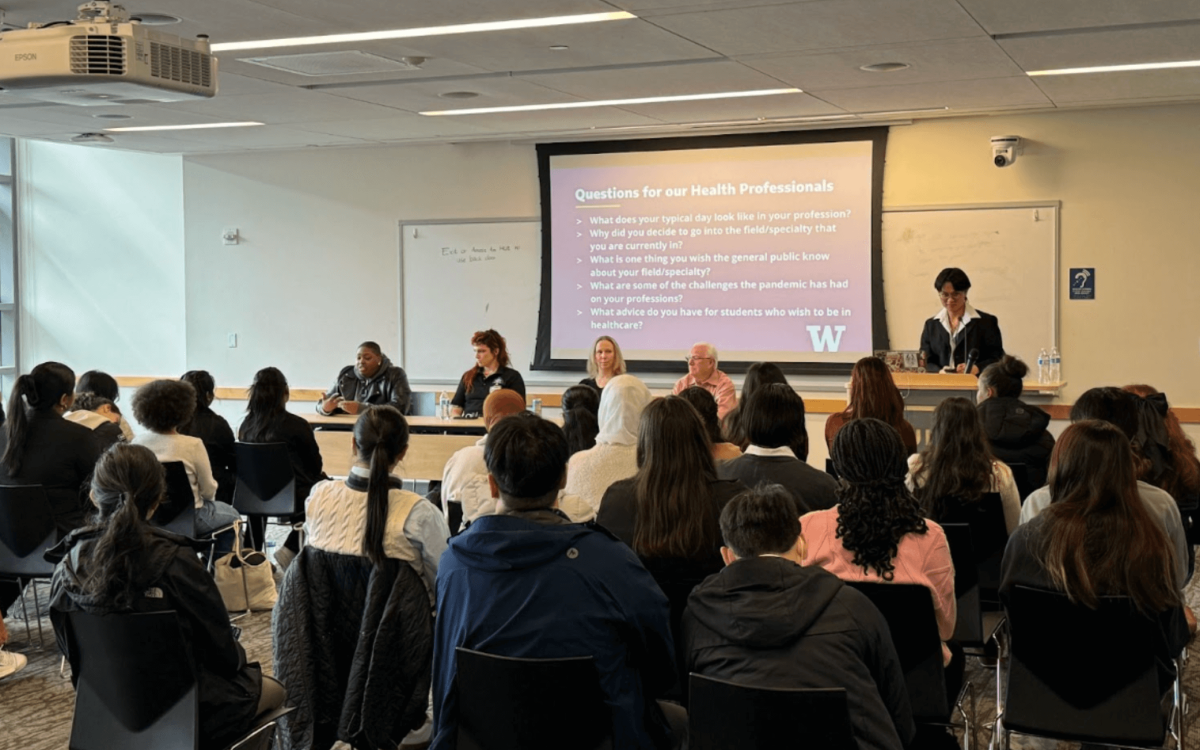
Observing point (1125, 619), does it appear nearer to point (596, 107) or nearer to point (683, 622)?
point (683, 622)

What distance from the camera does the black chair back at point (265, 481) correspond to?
6.38 m

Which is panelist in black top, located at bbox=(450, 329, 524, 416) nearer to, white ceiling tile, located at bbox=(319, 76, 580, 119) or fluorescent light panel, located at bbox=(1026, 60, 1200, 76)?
white ceiling tile, located at bbox=(319, 76, 580, 119)

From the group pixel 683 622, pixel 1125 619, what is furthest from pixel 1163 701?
pixel 683 622

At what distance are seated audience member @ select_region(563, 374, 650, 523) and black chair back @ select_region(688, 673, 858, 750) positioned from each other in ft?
6.09

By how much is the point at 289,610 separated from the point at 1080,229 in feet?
22.7

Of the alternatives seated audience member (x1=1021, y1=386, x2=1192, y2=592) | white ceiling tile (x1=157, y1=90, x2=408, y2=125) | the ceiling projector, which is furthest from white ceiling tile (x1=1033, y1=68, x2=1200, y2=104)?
the ceiling projector

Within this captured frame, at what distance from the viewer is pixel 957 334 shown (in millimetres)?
7973

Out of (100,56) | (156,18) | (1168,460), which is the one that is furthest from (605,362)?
(100,56)

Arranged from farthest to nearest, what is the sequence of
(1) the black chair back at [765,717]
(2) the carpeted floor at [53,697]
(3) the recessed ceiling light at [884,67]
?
(3) the recessed ceiling light at [884,67] < (2) the carpeted floor at [53,697] < (1) the black chair back at [765,717]

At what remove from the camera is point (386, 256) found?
10797mm

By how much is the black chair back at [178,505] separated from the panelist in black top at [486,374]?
284 cm

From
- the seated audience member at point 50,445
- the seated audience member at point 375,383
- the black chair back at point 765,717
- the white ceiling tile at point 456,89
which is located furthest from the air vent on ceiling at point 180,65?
the seated audience member at point 375,383

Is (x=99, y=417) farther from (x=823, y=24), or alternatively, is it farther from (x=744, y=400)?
(x=823, y=24)

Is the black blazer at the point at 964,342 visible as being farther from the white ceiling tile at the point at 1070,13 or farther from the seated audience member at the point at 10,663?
the seated audience member at the point at 10,663
